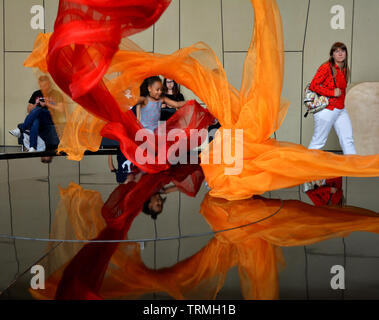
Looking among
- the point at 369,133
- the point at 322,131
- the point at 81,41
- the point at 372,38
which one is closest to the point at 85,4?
the point at 81,41

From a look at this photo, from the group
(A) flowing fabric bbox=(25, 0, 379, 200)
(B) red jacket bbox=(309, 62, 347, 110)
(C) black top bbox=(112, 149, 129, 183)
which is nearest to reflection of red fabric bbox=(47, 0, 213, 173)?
(A) flowing fabric bbox=(25, 0, 379, 200)

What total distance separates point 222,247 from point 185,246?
0.15m

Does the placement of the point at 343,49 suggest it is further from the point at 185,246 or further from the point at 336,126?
the point at 185,246

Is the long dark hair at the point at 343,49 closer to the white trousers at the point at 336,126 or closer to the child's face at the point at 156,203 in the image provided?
the white trousers at the point at 336,126

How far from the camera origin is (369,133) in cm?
523

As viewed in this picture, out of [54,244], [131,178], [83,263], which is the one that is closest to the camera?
[83,263]

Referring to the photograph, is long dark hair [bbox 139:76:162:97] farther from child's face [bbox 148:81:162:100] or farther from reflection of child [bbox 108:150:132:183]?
reflection of child [bbox 108:150:132:183]

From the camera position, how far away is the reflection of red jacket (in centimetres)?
236

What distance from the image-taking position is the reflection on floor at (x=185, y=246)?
1.19 metres

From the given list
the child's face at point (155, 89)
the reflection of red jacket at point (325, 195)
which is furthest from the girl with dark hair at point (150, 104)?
the reflection of red jacket at point (325, 195)

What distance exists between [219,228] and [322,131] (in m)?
2.23

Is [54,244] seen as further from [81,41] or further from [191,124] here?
[191,124]

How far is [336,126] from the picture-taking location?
12.0ft

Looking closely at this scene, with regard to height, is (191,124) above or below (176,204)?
above
